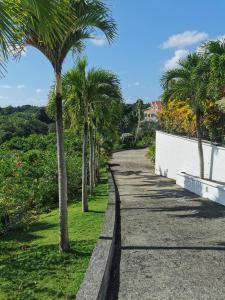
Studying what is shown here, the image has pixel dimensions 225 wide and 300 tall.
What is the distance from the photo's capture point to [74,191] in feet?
62.5

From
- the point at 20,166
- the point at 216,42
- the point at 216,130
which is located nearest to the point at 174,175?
the point at 216,130

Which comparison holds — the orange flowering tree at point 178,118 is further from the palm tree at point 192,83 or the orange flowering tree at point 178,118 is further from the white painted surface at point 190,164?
the palm tree at point 192,83

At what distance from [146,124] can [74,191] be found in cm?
4488

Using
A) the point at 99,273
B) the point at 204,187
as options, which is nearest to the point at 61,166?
the point at 99,273

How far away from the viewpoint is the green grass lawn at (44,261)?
591cm

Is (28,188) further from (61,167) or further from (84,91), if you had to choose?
(61,167)

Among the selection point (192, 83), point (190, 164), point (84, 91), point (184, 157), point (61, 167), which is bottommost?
point (190, 164)

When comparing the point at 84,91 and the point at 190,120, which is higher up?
the point at 84,91

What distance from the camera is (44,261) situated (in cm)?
733

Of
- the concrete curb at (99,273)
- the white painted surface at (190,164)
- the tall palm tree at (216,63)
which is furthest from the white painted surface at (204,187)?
the concrete curb at (99,273)

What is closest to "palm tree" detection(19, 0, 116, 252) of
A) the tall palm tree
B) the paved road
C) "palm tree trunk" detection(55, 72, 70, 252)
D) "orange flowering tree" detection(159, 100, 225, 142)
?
"palm tree trunk" detection(55, 72, 70, 252)

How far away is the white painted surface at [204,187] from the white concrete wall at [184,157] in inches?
23.2

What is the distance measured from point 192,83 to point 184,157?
503cm

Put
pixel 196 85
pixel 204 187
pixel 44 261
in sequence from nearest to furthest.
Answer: pixel 44 261 < pixel 204 187 < pixel 196 85
